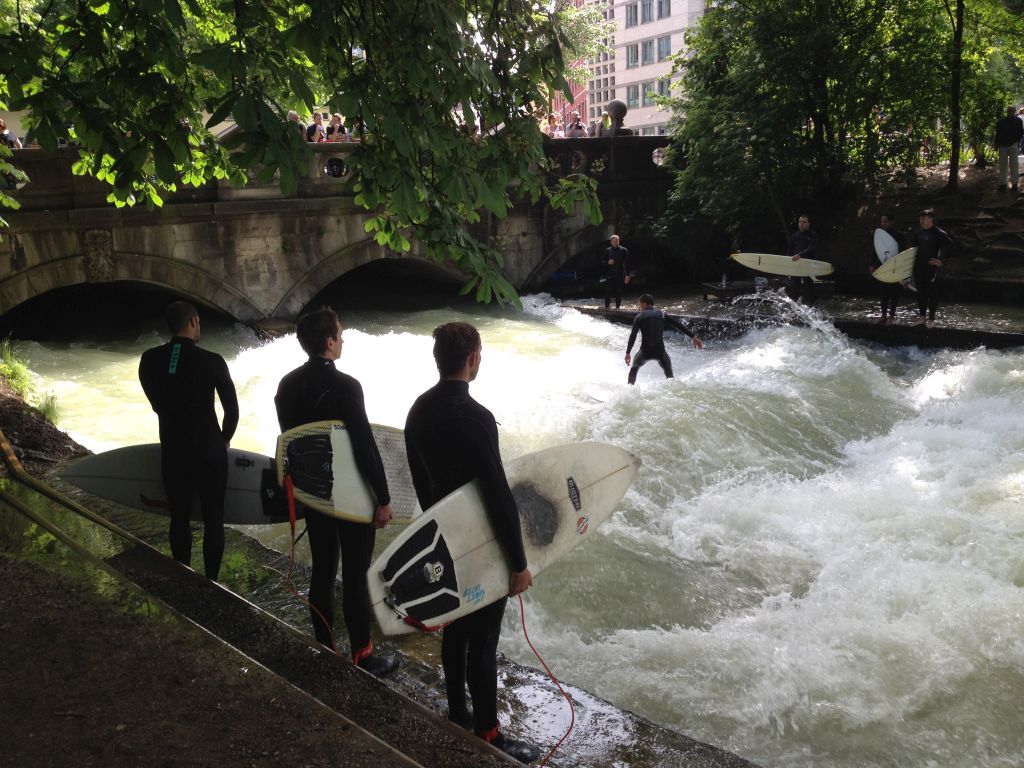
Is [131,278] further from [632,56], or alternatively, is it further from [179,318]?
[632,56]

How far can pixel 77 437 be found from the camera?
33.5 feet

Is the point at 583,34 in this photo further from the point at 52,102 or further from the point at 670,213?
the point at 52,102

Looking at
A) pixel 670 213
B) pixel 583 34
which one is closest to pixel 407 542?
pixel 670 213

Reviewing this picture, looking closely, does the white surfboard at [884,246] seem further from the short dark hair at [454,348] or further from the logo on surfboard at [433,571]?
the logo on surfboard at [433,571]

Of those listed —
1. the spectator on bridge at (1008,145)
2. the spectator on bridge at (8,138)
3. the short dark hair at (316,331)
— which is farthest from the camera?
the spectator on bridge at (1008,145)

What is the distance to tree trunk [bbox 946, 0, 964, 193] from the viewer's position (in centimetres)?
1752

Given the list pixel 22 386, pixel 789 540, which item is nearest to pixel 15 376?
pixel 22 386

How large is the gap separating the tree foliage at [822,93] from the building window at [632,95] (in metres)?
43.3

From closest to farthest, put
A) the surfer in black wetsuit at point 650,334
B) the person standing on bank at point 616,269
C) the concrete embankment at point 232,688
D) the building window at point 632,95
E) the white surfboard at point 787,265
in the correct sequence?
the concrete embankment at point 232,688, the surfer in black wetsuit at point 650,334, the white surfboard at point 787,265, the person standing on bank at point 616,269, the building window at point 632,95

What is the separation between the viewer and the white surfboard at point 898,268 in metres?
13.5

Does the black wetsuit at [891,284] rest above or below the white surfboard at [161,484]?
above

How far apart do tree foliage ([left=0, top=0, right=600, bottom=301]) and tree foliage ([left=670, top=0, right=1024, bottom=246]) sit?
14363 millimetres

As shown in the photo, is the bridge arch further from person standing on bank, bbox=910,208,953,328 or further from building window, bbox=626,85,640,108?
building window, bbox=626,85,640,108

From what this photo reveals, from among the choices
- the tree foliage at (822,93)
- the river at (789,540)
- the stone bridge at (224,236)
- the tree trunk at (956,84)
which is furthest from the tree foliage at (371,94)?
the tree trunk at (956,84)
